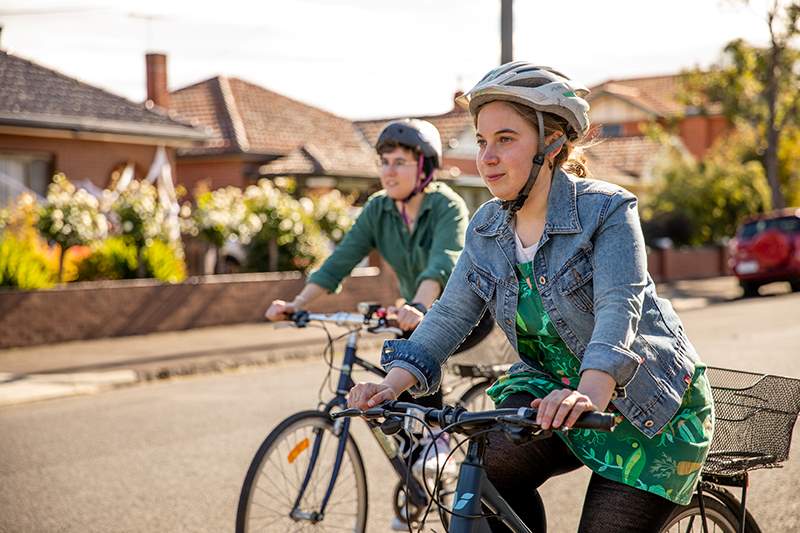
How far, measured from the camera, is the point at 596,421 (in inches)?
95.1

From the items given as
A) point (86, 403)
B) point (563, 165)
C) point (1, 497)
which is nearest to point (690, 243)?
point (86, 403)

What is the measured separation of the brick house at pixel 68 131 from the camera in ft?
68.5

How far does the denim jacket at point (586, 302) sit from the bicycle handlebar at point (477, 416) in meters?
0.20

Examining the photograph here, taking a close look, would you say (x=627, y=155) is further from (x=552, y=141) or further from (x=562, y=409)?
(x=562, y=409)

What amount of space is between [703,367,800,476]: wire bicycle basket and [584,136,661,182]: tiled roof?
42.5 metres

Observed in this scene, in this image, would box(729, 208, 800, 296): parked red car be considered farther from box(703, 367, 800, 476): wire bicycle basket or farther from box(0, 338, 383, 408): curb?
box(703, 367, 800, 476): wire bicycle basket

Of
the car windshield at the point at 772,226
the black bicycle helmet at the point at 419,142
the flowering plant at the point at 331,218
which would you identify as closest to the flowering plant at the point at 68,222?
the flowering plant at the point at 331,218

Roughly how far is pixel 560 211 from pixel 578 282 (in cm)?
21

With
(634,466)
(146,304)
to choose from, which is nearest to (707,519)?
(634,466)

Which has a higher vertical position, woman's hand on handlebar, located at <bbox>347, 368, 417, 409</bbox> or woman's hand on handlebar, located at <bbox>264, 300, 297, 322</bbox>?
woman's hand on handlebar, located at <bbox>347, 368, 417, 409</bbox>

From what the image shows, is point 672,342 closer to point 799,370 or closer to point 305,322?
point 305,322

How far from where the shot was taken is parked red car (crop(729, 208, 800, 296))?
22.0m

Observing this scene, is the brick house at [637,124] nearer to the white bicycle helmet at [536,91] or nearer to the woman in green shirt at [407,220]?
the woman in green shirt at [407,220]

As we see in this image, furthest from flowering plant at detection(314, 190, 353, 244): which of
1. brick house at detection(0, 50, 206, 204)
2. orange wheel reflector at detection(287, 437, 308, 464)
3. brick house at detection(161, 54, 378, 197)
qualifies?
orange wheel reflector at detection(287, 437, 308, 464)
